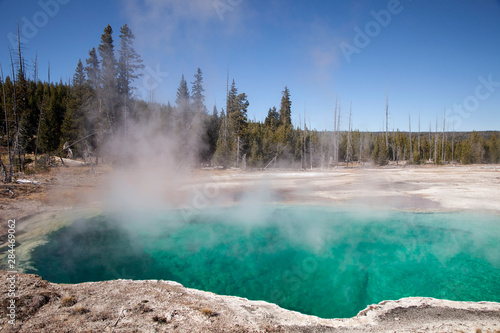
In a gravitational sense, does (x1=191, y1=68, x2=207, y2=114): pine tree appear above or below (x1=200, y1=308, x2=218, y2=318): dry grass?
→ above

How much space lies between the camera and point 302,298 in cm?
429

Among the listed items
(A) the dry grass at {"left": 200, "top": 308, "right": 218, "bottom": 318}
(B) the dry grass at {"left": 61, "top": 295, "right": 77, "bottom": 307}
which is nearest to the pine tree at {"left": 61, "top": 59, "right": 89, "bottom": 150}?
(B) the dry grass at {"left": 61, "top": 295, "right": 77, "bottom": 307}

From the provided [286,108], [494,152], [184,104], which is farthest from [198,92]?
[494,152]

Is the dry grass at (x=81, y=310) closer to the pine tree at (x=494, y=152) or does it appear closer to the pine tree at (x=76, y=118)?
the pine tree at (x=76, y=118)

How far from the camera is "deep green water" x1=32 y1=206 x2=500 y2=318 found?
14.9ft

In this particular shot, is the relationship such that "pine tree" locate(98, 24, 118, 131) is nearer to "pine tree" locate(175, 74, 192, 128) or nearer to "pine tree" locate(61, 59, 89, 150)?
"pine tree" locate(61, 59, 89, 150)

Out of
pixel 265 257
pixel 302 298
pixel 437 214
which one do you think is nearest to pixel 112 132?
pixel 265 257

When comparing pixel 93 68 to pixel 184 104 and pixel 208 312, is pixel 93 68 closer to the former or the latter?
pixel 184 104

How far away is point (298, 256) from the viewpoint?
227 inches

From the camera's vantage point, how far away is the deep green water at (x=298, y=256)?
179 inches

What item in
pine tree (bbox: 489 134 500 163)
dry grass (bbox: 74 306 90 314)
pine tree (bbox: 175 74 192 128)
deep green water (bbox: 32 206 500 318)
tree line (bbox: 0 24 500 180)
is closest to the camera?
dry grass (bbox: 74 306 90 314)

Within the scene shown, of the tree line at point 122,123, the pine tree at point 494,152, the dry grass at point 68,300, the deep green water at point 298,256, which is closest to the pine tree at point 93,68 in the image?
the tree line at point 122,123

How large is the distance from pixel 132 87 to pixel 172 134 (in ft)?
14.7

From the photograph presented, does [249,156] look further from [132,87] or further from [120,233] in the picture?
[120,233]
